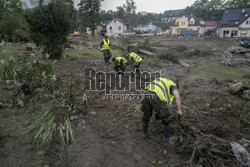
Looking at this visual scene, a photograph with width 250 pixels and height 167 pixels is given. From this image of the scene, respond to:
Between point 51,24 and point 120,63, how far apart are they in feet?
14.3

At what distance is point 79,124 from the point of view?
12.5 ft

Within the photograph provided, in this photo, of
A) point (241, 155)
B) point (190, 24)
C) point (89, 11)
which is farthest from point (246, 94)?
point (190, 24)

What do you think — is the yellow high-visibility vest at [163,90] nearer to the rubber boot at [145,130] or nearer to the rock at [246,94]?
the rubber boot at [145,130]

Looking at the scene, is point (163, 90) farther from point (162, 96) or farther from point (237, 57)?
point (237, 57)

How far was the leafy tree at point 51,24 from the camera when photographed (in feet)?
28.1

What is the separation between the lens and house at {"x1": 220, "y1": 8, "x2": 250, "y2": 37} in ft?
116

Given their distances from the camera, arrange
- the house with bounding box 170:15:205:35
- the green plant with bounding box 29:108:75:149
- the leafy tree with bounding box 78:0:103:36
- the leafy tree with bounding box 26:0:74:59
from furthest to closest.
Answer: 1. the house with bounding box 170:15:205:35
2. the leafy tree with bounding box 78:0:103:36
3. the leafy tree with bounding box 26:0:74:59
4. the green plant with bounding box 29:108:75:149

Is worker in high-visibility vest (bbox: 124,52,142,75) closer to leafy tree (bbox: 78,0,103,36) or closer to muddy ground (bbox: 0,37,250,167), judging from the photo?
muddy ground (bbox: 0,37,250,167)

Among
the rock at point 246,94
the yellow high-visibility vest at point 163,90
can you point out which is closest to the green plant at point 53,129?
the yellow high-visibility vest at point 163,90

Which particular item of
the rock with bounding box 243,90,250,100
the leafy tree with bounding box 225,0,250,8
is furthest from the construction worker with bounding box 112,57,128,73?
the leafy tree with bounding box 225,0,250,8

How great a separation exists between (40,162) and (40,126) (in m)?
1.04

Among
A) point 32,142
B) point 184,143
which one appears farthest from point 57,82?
point 184,143

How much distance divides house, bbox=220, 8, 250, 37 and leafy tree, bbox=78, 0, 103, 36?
2815 centimetres

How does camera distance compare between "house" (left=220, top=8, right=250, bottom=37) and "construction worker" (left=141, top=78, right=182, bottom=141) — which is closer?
"construction worker" (left=141, top=78, right=182, bottom=141)
